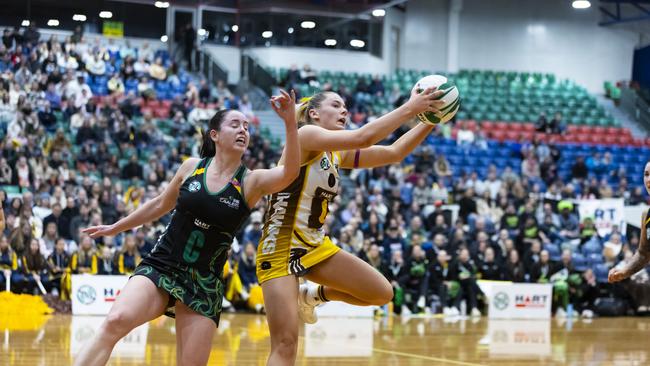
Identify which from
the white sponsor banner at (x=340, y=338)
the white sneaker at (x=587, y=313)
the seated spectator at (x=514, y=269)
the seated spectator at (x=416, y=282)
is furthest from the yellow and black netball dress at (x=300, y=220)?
the white sneaker at (x=587, y=313)

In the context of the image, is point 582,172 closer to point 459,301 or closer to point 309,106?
point 459,301

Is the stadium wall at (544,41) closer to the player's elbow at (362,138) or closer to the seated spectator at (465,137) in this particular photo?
the seated spectator at (465,137)

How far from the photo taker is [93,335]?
385 inches

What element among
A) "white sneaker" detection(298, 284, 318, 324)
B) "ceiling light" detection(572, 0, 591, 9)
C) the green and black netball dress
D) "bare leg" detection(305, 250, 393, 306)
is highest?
"ceiling light" detection(572, 0, 591, 9)

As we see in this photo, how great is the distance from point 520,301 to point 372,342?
5844 millimetres

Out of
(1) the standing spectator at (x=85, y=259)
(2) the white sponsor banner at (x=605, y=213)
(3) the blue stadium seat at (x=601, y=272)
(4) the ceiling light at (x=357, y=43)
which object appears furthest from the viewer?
(4) the ceiling light at (x=357, y=43)

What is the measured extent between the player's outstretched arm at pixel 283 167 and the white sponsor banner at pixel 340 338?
15.6 feet

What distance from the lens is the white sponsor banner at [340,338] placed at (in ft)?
34.7

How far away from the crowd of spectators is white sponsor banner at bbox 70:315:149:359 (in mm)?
2117

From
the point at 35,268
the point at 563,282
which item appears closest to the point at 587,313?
the point at 563,282

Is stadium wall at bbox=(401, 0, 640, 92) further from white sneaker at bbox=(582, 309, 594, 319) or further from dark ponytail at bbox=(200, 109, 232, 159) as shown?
dark ponytail at bbox=(200, 109, 232, 159)

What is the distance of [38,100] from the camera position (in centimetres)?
2123

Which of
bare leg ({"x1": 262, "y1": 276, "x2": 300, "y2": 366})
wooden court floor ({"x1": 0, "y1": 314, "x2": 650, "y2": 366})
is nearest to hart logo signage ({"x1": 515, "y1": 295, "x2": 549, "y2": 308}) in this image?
wooden court floor ({"x1": 0, "y1": 314, "x2": 650, "y2": 366})

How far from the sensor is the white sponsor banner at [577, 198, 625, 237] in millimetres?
21203
